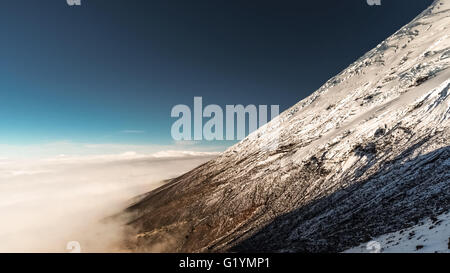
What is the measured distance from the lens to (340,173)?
38.8m

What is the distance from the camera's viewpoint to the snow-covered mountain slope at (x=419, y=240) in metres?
11.7

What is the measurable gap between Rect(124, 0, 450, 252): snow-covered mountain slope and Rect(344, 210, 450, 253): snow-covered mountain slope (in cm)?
213

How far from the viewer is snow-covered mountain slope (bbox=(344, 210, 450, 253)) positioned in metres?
11.7

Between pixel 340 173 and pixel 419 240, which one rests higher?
pixel 340 173

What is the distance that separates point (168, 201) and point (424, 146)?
69283 millimetres

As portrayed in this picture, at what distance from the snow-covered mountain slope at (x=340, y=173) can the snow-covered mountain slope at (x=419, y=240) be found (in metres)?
2.13

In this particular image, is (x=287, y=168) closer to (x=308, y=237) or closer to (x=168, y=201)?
(x=308, y=237)

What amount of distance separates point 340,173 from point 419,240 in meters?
27.1

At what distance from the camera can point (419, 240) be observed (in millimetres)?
13406

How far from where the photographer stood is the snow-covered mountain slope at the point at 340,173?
2484 centimetres

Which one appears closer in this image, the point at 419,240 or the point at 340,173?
the point at 419,240

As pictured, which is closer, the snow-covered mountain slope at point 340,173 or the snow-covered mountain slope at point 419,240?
the snow-covered mountain slope at point 419,240

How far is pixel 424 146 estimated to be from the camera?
102ft
